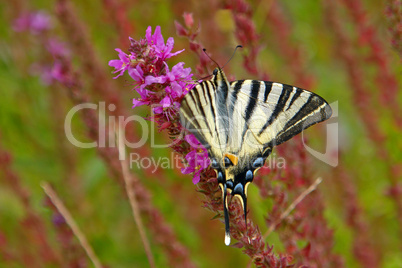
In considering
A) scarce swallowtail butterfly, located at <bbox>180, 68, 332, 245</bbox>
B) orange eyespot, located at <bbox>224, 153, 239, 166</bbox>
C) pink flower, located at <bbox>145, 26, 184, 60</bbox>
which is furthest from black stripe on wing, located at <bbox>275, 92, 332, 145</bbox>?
pink flower, located at <bbox>145, 26, 184, 60</bbox>

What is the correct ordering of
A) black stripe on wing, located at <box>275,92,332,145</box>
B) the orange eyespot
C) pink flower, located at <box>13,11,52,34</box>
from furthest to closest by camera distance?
pink flower, located at <box>13,11,52,34</box>, black stripe on wing, located at <box>275,92,332,145</box>, the orange eyespot

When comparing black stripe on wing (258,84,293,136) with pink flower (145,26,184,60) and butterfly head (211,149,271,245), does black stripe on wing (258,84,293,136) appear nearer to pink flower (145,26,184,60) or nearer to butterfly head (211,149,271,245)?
butterfly head (211,149,271,245)

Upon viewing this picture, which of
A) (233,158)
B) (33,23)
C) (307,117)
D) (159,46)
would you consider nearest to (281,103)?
(307,117)

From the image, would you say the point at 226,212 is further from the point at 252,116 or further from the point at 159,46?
the point at 159,46

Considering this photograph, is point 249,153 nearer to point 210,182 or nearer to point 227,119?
point 227,119

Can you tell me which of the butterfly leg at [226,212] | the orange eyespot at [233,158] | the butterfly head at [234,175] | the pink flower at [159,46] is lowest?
the butterfly leg at [226,212]

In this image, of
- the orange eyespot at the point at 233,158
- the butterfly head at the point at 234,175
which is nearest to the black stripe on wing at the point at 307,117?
the butterfly head at the point at 234,175

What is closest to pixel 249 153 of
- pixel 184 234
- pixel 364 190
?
pixel 184 234

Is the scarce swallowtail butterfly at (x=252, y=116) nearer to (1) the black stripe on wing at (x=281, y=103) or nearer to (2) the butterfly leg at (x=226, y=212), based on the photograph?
(1) the black stripe on wing at (x=281, y=103)
